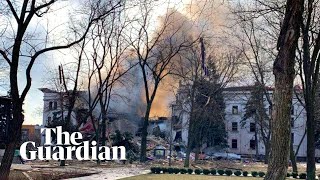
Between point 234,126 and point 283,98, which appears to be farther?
point 234,126

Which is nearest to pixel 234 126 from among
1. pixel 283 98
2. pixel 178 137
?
pixel 178 137

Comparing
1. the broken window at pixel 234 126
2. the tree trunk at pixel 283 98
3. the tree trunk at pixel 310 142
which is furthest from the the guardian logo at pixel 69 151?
the broken window at pixel 234 126

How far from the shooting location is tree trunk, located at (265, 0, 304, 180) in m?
7.68

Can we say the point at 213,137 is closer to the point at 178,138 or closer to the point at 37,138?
the point at 178,138

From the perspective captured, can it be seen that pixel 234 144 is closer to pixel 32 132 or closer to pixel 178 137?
pixel 178 137

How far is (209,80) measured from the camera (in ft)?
134

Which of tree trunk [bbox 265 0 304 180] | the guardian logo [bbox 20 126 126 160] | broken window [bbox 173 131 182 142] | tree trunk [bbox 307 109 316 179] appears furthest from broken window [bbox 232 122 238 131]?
tree trunk [bbox 265 0 304 180]

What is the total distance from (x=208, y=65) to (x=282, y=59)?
32007 millimetres

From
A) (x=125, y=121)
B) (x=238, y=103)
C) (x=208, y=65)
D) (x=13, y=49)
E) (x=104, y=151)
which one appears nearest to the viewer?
(x=13, y=49)

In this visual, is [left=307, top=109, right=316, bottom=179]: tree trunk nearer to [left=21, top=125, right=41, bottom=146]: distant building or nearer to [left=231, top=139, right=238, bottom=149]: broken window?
[left=21, top=125, right=41, bottom=146]: distant building

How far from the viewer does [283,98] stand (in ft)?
25.4

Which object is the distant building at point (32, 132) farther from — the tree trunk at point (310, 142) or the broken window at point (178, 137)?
the tree trunk at point (310, 142)

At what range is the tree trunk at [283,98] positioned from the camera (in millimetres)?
7684

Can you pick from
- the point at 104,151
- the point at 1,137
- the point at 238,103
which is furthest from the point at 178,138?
the point at 1,137
